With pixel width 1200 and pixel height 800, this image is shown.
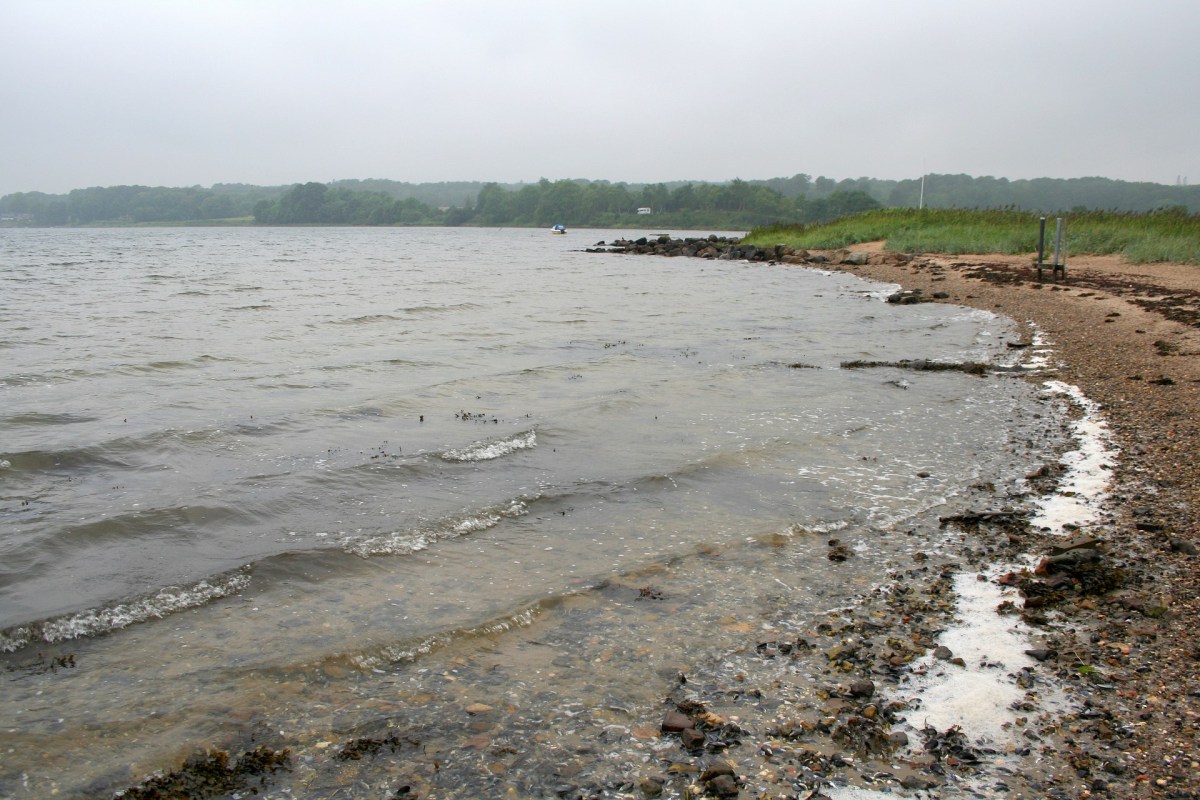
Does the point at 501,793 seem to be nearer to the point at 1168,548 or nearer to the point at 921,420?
the point at 1168,548

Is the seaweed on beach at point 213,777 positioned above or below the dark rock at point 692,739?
below

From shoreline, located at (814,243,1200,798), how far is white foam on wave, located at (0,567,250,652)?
548 centimetres

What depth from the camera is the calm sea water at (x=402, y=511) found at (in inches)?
180

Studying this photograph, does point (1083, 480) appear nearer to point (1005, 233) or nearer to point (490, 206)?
point (1005, 233)

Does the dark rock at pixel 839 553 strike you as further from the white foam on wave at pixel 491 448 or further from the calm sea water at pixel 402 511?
the white foam on wave at pixel 491 448

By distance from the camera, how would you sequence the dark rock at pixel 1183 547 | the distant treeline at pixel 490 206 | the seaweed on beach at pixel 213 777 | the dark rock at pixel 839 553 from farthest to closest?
the distant treeline at pixel 490 206 < the dark rock at pixel 839 553 < the dark rock at pixel 1183 547 < the seaweed on beach at pixel 213 777

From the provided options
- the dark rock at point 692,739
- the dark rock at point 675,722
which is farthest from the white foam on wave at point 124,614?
the dark rock at point 692,739

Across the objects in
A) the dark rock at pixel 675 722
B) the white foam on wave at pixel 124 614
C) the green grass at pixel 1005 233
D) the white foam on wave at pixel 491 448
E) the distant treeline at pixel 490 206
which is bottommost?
the white foam on wave at pixel 124 614

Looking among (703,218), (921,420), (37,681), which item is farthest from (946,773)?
(703,218)

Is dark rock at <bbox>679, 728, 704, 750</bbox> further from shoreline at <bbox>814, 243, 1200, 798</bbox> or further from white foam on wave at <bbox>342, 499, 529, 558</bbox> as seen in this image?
white foam on wave at <bbox>342, 499, 529, 558</bbox>

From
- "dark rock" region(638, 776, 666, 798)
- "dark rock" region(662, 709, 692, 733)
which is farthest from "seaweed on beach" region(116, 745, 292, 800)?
"dark rock" region(662, 709, 692, 733)

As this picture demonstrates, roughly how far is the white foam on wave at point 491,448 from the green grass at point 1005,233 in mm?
25594

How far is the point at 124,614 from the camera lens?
18.3 feet

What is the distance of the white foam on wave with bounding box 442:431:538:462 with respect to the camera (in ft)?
30.7
